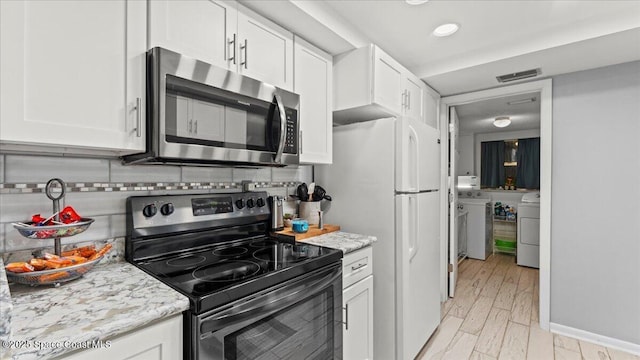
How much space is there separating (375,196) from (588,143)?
6.30 ft

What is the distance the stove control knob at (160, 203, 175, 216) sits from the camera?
144 cm

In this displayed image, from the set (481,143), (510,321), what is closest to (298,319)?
(510,321)

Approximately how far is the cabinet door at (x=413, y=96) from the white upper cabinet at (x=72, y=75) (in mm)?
1874

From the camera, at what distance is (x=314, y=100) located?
77.7 inches

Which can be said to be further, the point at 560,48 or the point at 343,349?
the point at 560,48

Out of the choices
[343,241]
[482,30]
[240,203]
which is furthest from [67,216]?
Answer: [482,30]

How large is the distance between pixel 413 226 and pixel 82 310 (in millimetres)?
1797

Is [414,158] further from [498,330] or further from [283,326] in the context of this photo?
[498,330]

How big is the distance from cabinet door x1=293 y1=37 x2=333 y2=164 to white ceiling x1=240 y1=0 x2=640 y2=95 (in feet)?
0.34

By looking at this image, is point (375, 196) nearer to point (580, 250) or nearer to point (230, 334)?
point (230, 334)

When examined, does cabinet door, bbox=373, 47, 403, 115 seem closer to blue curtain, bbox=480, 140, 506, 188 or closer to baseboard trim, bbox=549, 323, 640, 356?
baseboard trim, bbox=549, 323, 640, 356

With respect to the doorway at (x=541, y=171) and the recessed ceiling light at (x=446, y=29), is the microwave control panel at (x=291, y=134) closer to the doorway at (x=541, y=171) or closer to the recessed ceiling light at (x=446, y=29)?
the recessed ceiling light at (x=446, y=29)

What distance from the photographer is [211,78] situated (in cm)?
133

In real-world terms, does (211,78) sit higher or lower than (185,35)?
lower
